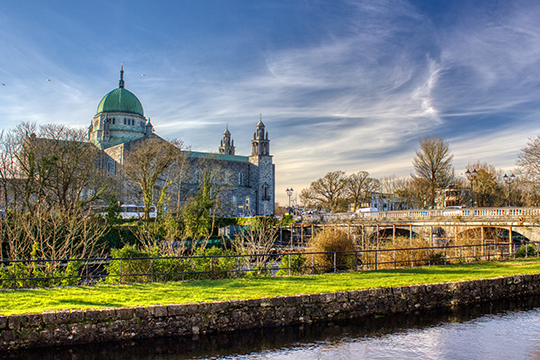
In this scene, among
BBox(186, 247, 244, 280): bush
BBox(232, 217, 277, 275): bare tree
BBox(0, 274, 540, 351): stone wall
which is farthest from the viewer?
BBox(232, 217, 277, 275): bare tree

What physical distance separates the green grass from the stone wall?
13.9 inches

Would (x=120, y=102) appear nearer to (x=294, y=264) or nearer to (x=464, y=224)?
(x=464, y=224)

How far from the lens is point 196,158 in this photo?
64625 mm

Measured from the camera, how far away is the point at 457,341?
896 cm

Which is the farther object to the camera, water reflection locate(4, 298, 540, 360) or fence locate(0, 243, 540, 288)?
fence locate(0, 243, 540, 288)

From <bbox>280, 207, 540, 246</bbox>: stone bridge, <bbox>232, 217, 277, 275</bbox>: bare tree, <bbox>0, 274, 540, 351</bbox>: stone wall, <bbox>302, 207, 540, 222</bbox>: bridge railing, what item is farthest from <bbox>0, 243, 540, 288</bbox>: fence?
<bbox>302, 207, 540, 222</bbox>: bridge railing

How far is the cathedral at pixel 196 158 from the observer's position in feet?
203

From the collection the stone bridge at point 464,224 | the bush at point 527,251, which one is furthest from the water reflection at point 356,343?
the bush at point 527,251

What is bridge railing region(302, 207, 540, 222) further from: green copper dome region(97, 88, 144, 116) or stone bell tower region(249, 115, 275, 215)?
green copper dome region(97, 88, 144, 116)

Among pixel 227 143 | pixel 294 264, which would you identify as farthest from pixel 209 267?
pixel 227 143

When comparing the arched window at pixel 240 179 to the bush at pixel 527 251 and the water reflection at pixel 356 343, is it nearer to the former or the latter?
the bush at pixel 527 251

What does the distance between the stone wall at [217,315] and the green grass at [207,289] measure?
13.9 inches

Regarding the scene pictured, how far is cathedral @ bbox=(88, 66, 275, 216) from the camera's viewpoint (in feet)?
203

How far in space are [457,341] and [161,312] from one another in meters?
6.54
